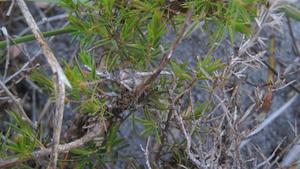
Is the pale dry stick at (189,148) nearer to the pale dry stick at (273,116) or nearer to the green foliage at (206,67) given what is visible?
the green foliage at (206,67)

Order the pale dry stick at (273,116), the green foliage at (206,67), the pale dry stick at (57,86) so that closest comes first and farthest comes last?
1. the pale dry stick at (57,86)
2. the green foliage at (206,67)
3. the pale dry stick at (273,116)

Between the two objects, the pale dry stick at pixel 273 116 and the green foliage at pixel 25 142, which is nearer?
the green foliage at pixel 25 142

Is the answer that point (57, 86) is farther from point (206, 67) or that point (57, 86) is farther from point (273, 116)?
point (273, 116)

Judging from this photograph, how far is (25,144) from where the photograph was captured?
0.97 metres

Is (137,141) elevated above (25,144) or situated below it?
below

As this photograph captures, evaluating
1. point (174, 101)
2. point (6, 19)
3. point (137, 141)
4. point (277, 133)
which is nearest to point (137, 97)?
point (174, 101)

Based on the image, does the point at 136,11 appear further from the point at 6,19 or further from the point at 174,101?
the point at 6,19

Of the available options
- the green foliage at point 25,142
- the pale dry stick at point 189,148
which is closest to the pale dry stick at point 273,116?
the pale dry stick at point 189,148

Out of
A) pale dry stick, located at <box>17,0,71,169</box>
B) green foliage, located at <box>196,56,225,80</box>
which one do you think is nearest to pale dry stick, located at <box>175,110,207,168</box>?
green foliage, located at <box>196,56,225,80</box>

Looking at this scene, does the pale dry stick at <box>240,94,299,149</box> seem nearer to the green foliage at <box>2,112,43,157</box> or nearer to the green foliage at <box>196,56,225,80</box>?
the green foliage at <box>196,56,225,80</box>

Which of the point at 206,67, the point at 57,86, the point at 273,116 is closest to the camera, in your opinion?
the point at 57,86

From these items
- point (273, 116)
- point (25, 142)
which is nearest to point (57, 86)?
point (25, 142)

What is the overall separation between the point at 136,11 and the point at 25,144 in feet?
1.07

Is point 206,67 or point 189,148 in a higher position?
point 206,67
